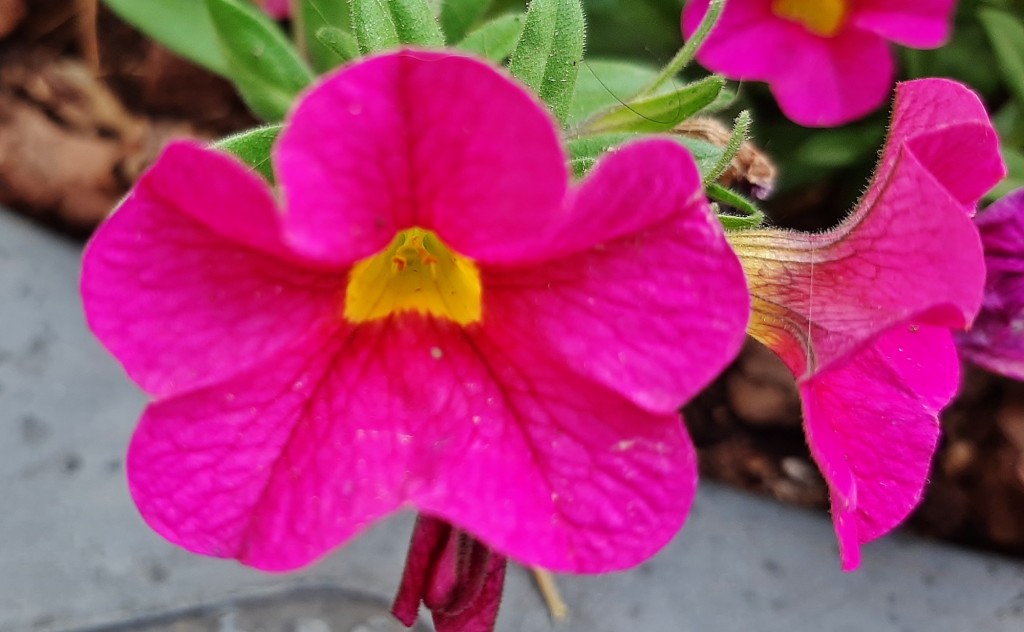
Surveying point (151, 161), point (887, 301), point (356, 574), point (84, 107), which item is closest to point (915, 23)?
point (887, 301)

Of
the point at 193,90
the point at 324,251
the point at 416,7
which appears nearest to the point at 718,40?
the point at 416,7

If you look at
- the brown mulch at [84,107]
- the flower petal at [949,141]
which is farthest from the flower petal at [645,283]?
the brown mulch at [84,107]

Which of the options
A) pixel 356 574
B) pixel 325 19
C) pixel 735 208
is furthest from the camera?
pixel 356 574

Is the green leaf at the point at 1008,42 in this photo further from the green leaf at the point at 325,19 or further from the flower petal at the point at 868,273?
the green leaf at the point at 325,19

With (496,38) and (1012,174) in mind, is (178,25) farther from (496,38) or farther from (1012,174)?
(1012,174)

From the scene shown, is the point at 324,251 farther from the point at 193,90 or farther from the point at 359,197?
the point at 193,90
